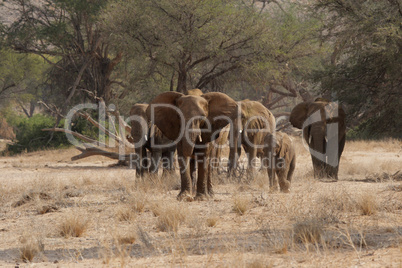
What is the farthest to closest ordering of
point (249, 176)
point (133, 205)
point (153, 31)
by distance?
point (153, 31) → point (249, 176) → point (133, 205)

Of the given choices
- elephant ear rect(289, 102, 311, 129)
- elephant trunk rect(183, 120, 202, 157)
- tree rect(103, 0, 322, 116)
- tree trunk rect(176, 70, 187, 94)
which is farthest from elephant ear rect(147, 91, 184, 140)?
tree trunk rect(176, 70, 187, 94)

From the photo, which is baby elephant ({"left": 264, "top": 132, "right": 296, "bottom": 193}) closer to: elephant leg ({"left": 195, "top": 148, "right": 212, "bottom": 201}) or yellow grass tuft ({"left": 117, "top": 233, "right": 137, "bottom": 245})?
elephant leg ({"left": 195, "top": 148, "right": 212, "bottom": 201})

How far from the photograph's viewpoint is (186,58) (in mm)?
18422

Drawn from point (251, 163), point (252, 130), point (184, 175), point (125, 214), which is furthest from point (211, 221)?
point (252, 130)

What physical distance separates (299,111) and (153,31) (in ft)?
21.6

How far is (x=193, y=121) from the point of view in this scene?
333 inches

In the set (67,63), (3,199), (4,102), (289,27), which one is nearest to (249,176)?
(3,199)

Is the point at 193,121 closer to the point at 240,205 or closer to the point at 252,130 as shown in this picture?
the point at 240,205

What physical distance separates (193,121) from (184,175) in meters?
1.22

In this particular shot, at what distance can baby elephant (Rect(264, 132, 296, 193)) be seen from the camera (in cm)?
1027

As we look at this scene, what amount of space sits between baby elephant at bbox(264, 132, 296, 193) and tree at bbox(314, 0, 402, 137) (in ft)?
10.3

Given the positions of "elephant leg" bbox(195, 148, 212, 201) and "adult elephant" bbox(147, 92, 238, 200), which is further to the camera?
"elephant leg" bbox(195, 148, 212, 201)

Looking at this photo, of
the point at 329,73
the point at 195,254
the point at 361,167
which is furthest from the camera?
the point at 361,167

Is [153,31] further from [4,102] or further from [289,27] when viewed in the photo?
[4,102]
